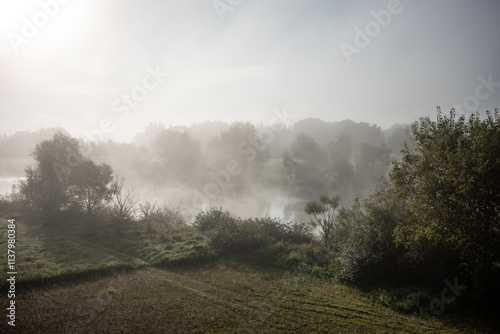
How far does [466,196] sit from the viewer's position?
10.3 m

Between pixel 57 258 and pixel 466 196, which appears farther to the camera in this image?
pixel 57 258

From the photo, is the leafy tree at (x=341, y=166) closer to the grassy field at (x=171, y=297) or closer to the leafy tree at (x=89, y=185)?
the leafy tree at (x=89, y=185)

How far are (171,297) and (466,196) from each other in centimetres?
1416

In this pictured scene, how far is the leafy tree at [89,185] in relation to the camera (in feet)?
98.2

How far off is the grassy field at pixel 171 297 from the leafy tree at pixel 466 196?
309cm

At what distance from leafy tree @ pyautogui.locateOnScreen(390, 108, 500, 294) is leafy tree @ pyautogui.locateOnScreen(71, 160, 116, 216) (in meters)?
31.5

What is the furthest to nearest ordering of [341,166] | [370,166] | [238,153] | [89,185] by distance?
[238,153] → [370,166] → [341,166] → [89,185]

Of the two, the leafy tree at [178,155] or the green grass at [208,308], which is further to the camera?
the leafy tree at [178,155]

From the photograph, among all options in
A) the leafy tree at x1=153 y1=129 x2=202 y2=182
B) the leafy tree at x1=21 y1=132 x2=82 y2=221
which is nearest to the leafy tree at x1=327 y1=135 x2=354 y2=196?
the leafy tree at x1=153 y1=129 x2=202 y2=182

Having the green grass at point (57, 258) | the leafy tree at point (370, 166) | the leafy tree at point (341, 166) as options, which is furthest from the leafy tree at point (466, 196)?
the leafy tree at point (370, 166)

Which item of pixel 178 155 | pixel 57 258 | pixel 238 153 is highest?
pixel 238 153

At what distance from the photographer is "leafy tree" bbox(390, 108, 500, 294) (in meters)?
10.0

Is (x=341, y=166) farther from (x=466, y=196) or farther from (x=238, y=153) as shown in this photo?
(x=466, y=196)

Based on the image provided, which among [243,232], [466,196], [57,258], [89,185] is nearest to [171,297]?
[57,258]
